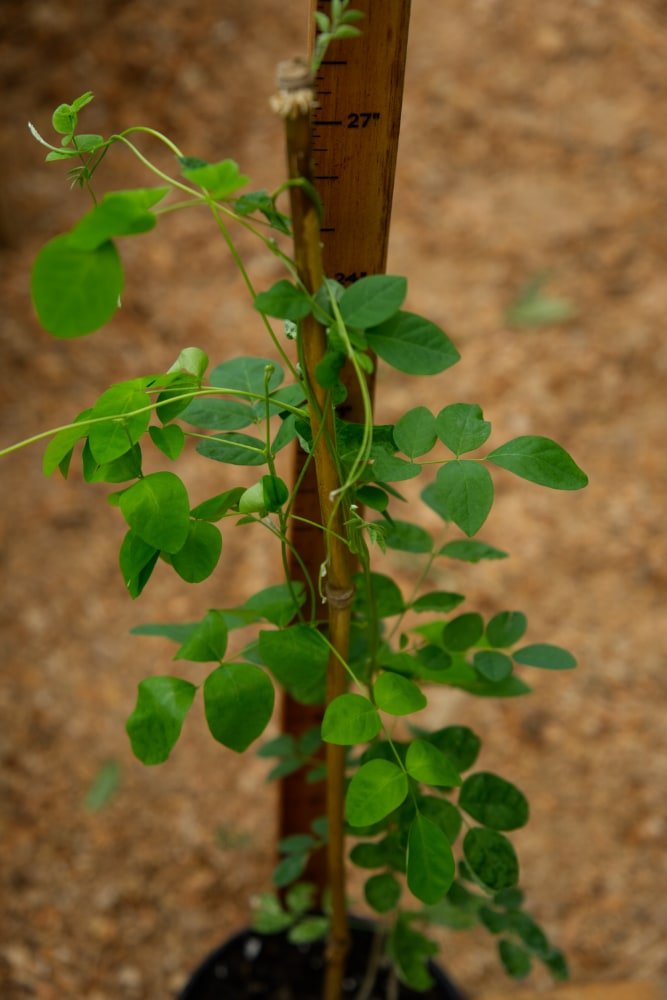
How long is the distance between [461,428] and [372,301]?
145 millimetres

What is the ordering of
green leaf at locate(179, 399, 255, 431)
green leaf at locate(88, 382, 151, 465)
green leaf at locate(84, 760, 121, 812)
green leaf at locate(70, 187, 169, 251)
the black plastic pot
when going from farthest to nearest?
green leaf at locate(84, 760, 121, 812)
the black plastic pot
green leaf at locate(179, 399, 255, 431)
green leaf at locate(88, 382, 151, 465)
green leaf at locate(70, 187, 169, 251)

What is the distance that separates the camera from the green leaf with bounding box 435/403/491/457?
67 centimetres

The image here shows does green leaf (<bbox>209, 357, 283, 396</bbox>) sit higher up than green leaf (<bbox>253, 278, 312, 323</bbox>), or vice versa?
green leaf (<bbox>253, 278, 312, 323</bbox>)

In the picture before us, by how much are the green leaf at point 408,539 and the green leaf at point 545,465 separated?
0.65ft

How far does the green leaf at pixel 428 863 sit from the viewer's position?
0.67m

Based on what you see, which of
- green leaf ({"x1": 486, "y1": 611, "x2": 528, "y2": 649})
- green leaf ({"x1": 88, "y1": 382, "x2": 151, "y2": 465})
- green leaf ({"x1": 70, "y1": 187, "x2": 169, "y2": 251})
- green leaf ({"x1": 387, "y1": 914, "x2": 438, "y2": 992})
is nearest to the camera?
green leaf ({"x1": 70, "y1": 187, "x2": 169, "y2": 251})

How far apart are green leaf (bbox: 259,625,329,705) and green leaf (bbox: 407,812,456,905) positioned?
14 cm

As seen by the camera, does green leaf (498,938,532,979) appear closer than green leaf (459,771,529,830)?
No

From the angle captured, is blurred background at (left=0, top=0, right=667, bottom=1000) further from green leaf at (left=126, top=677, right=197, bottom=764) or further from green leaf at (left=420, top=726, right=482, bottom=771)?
green leaf at (left=126, top=677, right=197, bottom=764)

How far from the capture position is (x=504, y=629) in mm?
835

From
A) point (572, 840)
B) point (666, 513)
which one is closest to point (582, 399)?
point (666, 513)

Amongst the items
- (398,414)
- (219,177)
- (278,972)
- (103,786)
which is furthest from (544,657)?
(398,414)

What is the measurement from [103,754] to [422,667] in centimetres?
113

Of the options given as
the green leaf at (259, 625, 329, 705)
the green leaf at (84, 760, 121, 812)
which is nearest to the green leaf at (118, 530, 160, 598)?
the green leaf at (259, 625, 329, 705)
